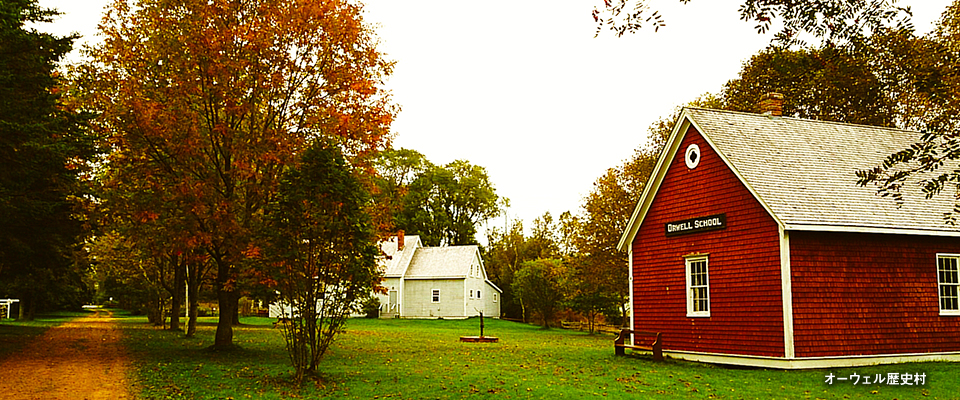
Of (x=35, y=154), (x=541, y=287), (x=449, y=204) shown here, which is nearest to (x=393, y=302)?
(x=541, y=287)

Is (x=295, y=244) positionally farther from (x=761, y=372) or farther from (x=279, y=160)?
(x=761, y=372)

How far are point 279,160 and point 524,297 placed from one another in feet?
95.5

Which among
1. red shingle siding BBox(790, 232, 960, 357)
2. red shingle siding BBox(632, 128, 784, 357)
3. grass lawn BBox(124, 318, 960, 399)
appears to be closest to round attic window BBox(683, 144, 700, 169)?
red shingle siding BBox(632, 128, 784, 357)

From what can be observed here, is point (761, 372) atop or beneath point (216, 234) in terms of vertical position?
beneath

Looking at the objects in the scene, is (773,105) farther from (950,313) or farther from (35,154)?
(35,154)

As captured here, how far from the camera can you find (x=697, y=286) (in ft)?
68.5

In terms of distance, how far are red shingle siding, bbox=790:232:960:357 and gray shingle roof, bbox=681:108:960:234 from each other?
47 cm

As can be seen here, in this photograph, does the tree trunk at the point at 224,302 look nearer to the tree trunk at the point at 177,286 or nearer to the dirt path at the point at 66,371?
the dirt path at the point at 66,371

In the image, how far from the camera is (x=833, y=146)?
2219 cm

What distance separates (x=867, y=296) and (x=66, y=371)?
741 inches

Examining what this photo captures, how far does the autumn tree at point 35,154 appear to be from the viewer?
21.2m

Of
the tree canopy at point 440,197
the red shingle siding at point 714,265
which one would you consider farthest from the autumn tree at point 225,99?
the tree canopy at point 440,197

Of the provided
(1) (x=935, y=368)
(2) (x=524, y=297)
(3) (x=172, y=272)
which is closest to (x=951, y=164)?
(1) (x=935, y=368)

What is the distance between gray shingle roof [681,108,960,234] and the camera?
19.1 metres
